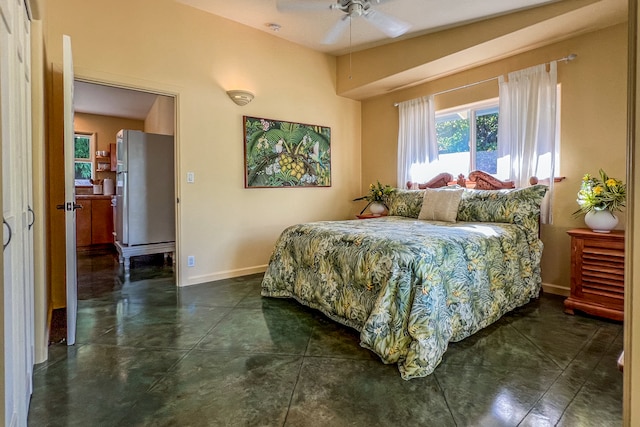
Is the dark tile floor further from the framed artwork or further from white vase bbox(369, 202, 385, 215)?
white vase bbox(369, 202, 385, 215)

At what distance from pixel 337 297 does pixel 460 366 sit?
0.94m

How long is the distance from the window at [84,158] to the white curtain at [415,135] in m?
6.14

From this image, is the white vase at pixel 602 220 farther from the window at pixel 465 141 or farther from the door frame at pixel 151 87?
the door frame at pixel 151 87

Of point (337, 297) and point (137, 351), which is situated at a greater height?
point (337, 297)

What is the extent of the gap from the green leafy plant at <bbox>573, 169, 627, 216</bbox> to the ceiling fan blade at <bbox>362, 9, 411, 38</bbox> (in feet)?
6.62

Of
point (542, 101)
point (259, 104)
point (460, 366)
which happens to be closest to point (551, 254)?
point (542, 101)

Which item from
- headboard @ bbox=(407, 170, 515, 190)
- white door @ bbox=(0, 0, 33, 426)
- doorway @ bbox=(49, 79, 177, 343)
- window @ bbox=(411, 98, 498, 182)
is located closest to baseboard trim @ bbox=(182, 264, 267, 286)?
doorway @ bbox=(49, 79, 177, 343)

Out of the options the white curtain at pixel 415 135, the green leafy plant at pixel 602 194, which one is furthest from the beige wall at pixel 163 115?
the green leafy plant at pixel 602 194

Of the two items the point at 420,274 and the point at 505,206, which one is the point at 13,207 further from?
the point at 505,206

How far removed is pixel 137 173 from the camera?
4680 mm

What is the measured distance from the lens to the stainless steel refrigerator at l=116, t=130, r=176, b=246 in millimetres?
4598

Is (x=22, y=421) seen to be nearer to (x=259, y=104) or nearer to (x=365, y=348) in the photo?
(x=365, y=348)

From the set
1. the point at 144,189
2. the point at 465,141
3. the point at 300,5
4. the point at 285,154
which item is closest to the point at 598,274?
the point at 465,141

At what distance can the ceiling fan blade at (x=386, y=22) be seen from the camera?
267cm
